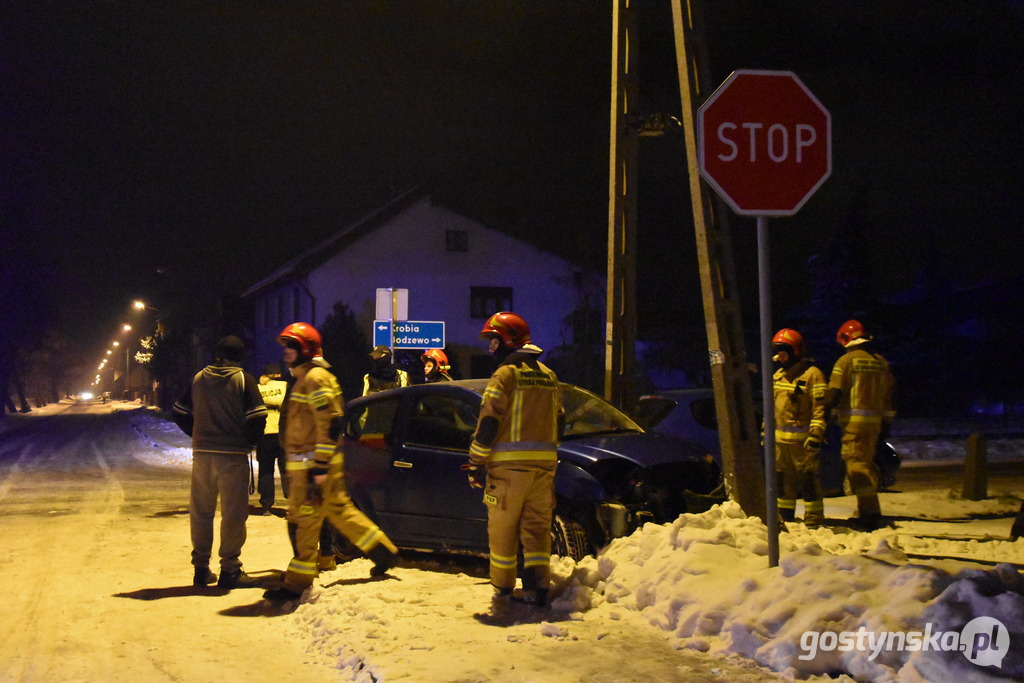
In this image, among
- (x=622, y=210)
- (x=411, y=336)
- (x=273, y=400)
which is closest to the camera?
(x=622, y=210)

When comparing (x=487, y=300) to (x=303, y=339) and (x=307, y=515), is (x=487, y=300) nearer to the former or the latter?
(x=303, y=339)

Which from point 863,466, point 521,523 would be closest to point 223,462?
point 521,523

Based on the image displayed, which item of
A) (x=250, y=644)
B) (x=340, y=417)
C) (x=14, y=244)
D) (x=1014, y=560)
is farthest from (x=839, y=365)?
(x=14, y=244)

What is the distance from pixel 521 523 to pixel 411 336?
30.0ft

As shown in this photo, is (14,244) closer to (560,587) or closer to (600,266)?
(600,266)

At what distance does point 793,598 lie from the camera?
5227mm

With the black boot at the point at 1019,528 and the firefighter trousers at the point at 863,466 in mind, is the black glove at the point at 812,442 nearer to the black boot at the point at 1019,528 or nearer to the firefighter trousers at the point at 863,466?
the firefighter trousers at the point at 863,466

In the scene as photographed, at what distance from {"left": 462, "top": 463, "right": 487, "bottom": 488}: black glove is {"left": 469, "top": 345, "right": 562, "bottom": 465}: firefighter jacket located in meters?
0.22

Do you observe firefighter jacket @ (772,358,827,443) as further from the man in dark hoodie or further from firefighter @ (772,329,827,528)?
the man in dark hoodie

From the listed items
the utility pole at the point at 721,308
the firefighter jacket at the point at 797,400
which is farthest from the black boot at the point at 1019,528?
the utility pole at the point at 721,308

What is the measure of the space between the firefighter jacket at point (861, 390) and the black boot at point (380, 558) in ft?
15.5

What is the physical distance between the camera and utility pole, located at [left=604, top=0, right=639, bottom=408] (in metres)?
10.4

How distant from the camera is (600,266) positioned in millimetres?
40844

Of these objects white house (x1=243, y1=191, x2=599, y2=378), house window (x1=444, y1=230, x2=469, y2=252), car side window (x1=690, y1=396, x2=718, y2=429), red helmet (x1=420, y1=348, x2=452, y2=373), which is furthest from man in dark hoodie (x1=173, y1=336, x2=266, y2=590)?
house window (x1=444, y1=230, x2=469, y2=252)
